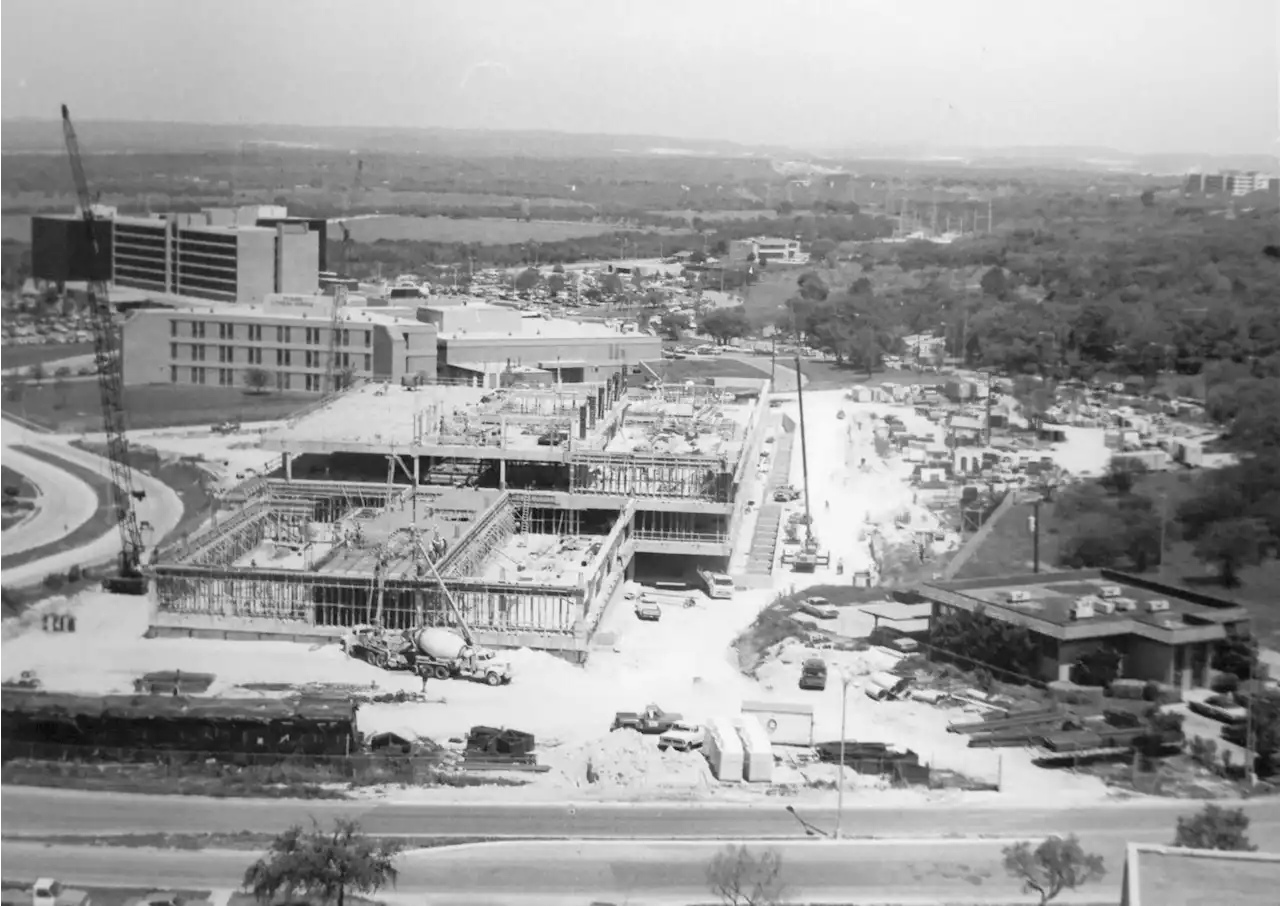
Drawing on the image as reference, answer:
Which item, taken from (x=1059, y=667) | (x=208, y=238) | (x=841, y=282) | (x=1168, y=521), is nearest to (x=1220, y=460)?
(x=1168, y=521)

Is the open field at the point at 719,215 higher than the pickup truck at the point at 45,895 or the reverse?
higher

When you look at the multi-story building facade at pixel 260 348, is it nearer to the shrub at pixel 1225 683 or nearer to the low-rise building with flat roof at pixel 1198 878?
the shrub at pixel 1225 683

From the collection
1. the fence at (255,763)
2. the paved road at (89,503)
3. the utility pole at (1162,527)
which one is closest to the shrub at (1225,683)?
the utility pole at (1162,527)

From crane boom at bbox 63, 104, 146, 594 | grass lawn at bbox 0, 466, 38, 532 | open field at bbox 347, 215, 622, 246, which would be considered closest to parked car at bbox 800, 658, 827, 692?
crane boom at bbox 63, 104, 146, 594

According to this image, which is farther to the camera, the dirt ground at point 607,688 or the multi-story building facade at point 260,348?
the multi-story building facade at point 260,348

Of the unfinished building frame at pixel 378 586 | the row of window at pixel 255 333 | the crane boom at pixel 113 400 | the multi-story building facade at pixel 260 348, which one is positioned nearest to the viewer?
the unfinished building frame at pixel 378 586

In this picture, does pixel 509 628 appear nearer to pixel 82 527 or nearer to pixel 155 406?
pixel 82 527

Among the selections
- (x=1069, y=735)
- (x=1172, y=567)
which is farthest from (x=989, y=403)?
(x=1069, y=735)

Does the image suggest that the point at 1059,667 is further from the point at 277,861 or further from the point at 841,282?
the point at 841,282
